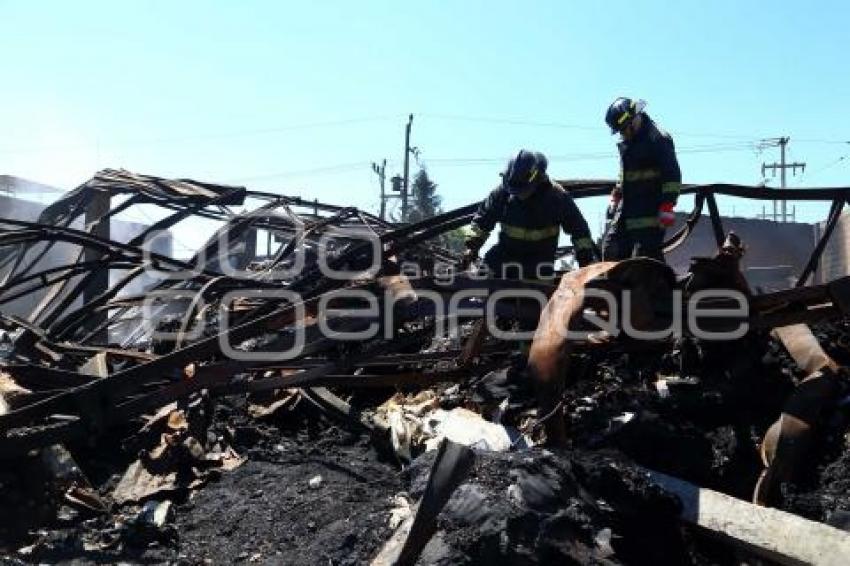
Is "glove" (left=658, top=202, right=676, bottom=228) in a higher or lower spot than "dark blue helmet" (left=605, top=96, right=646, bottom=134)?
lower

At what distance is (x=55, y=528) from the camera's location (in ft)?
13.5

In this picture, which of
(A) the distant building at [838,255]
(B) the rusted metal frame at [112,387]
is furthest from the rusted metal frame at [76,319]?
(A) the distant building at [838,255]

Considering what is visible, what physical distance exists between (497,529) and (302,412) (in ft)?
10.6

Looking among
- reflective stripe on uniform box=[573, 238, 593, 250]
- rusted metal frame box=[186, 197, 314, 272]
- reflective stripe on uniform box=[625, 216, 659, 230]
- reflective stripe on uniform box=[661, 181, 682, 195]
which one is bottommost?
rusted metal frame box=[186, 197, 314, 272]

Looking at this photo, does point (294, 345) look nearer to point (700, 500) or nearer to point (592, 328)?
point (592, 328)

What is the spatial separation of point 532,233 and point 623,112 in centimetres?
102

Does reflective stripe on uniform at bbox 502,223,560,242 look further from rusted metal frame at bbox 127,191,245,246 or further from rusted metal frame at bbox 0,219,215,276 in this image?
rusted metal frame at bbox 127,191,245,246

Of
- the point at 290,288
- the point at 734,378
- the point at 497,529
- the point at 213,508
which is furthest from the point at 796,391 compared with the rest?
the point at 290,288

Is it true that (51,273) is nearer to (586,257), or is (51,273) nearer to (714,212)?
(586,257)

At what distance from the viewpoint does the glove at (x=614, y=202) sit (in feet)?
18.8

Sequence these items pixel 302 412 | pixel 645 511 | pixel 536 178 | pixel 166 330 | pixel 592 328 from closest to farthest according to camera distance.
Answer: pixel 645 511
pixel 592 328
pixel 536 178
pixel 302 412
pixel 166 330

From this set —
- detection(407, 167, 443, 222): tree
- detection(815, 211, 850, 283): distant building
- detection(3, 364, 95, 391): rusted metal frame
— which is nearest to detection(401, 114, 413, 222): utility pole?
detection(407, 167, 443, 222): tree

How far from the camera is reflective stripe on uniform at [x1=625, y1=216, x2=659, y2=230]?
5426 millimetres

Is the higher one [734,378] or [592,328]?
[592,328]
